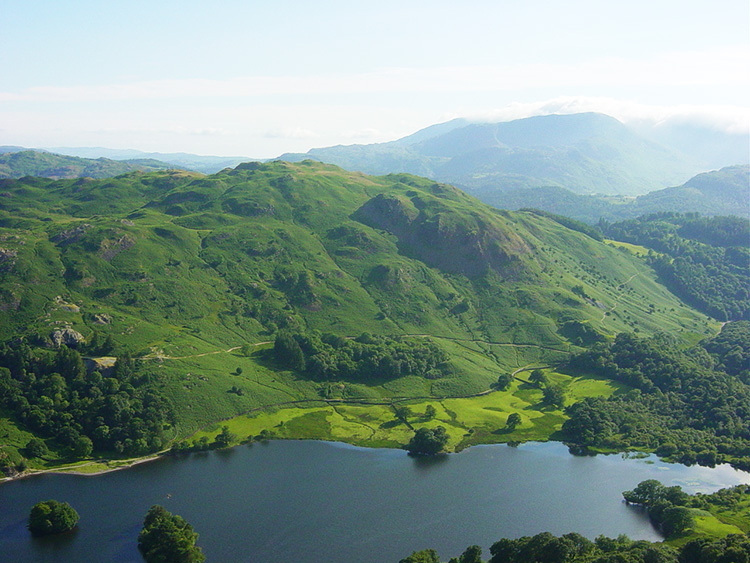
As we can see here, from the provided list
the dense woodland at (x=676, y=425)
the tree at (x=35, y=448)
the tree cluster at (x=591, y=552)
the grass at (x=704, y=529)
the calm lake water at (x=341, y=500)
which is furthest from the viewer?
the dense woodland at (x=676, y=425)

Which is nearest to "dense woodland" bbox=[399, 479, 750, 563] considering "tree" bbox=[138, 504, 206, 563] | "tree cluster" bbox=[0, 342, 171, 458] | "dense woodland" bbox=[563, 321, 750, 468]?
"tree" bbox=[138, 504, 206, 563]

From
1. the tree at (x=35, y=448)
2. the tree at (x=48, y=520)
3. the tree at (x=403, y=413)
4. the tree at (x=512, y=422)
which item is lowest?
the tree at (x=512, y=422)

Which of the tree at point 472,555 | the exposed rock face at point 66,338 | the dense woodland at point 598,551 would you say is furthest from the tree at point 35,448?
the tree at point 472,555

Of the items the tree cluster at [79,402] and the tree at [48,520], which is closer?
the tree at [48,520]

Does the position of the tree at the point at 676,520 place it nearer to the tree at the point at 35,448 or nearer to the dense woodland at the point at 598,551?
the dense woodland at the point at 598,551

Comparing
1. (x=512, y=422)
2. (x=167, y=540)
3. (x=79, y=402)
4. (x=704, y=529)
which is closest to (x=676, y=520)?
(x=704, y=529)

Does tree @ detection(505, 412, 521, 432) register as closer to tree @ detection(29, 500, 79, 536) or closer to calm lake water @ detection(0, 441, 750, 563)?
calm lake water @ detection(0, 441, 750, 563)

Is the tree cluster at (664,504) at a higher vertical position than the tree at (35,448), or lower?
lower
